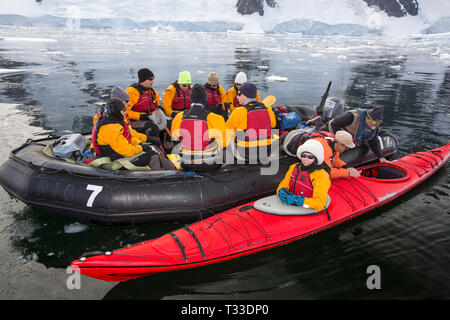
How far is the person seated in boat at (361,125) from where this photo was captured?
16.3 feet

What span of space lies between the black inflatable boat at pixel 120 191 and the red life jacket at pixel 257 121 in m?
0.63

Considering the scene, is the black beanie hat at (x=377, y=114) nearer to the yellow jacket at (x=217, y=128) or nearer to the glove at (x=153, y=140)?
the yellow jacket at (x=217, y=128)

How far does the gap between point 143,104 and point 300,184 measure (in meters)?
3.30

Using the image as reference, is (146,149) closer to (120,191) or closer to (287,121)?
(120,191)

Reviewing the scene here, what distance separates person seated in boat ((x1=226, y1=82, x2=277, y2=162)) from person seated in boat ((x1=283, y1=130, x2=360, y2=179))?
0.59m

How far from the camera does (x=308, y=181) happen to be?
3674 mm

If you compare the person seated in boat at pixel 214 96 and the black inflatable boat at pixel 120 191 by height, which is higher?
the person seated in boat at pixel 214 96

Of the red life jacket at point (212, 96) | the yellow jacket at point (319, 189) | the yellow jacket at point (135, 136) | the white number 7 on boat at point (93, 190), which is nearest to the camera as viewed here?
the yellow jacket at point (319, 189)

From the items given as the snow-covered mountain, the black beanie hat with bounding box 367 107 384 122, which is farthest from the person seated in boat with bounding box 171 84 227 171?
the snow-covered mountain

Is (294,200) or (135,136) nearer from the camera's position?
(294,200)

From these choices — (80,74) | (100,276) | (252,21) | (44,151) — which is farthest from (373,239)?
(252,21)

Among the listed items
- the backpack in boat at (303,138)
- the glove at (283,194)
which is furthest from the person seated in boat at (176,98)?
the glove at (283,194)

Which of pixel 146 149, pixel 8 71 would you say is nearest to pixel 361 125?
pixel 146 149

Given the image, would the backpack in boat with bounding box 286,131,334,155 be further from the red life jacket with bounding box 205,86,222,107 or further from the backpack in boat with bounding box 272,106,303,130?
the red life jacket with bounding box 205,86,222,107
